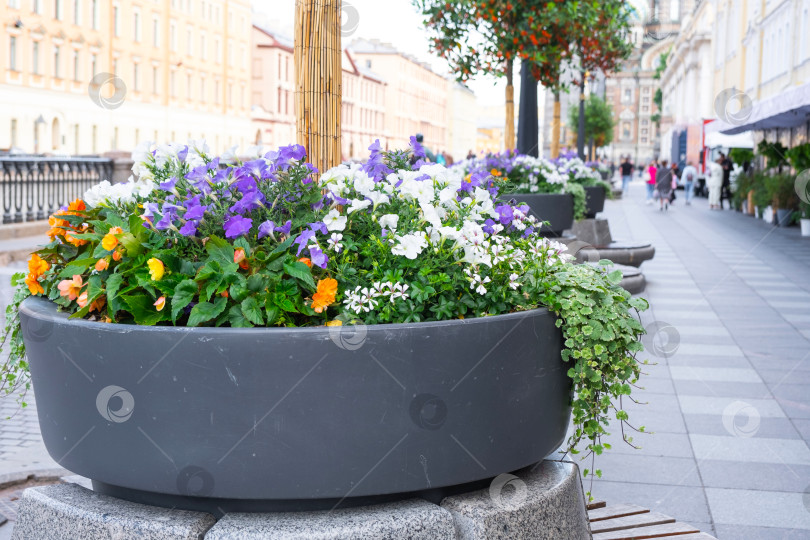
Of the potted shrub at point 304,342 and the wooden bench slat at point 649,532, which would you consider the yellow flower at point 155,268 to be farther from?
the wooden bench slat at point 649,532

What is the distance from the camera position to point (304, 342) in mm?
2084

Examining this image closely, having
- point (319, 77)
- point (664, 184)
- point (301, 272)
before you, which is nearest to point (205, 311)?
point (301, 272)

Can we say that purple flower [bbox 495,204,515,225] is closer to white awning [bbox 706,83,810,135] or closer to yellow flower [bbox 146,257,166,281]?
yellow flower [bbox 146,257,166,281]

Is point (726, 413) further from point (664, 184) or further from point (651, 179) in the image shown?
point (651, 179)

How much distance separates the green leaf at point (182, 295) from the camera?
2227 millimetres

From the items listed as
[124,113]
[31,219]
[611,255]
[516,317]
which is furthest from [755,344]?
[124,113]

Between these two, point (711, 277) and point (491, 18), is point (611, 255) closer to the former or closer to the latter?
point (711, 277)

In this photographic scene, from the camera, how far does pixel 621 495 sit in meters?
3.93

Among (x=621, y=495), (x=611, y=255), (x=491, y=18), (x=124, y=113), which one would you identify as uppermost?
(x=124, y=113)

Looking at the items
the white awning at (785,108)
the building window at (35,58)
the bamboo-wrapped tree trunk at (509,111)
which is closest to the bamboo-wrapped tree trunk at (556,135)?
the bamboo-wrapped tree trunk at (509,111)

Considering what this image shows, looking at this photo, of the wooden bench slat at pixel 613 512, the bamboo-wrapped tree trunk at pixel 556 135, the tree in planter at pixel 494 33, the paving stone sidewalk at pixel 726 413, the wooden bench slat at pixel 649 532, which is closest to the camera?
the wooden bench slat at pixel 649 532

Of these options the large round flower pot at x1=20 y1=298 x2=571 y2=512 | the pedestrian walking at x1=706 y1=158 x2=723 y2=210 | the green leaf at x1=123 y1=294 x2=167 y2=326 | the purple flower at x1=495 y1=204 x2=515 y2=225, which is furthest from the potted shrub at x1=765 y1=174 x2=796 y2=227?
the green leaf at x1=123 y1=294 x2=167 y2=326

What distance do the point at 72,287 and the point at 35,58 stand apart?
173 ft

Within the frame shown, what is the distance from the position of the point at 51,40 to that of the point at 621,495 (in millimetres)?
53819
